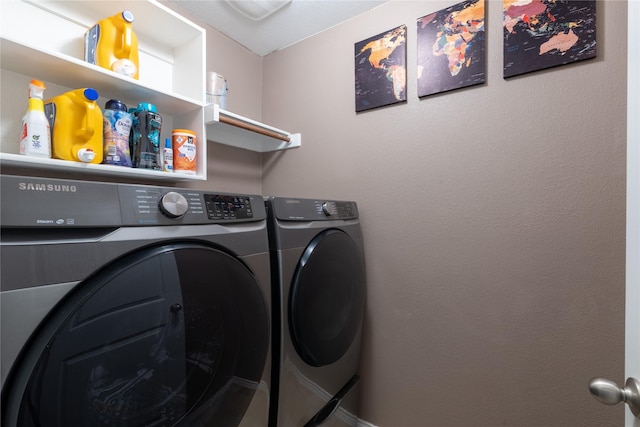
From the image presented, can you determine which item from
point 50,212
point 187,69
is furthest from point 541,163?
point 187,69

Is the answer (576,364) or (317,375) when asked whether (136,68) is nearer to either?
(317,375)

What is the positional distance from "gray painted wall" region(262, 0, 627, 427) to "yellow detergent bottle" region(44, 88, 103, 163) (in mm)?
1093

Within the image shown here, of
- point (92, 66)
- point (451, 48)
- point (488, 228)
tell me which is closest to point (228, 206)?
point (92, 66)

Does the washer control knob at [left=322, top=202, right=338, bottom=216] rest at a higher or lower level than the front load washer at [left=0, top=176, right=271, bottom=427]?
higher

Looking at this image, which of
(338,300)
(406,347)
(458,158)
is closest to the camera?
(338,300)

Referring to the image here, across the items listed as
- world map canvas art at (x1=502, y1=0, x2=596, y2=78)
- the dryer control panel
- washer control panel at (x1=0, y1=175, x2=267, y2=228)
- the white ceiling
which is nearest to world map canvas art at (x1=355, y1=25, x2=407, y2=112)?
the white ceiling

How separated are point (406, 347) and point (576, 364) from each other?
0.66m

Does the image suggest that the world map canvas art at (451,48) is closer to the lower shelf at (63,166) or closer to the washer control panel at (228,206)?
the washer control panel at (228,206)

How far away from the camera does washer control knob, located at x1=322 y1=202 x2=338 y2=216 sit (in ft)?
4.11

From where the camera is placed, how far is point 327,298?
1.16 metres

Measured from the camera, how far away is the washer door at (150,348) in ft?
1.61

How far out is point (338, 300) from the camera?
4.06ft

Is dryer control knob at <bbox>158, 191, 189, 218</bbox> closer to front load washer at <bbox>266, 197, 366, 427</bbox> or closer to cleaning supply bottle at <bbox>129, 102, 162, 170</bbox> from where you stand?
front load washer at <bbox>266, 197, 366, 427</bbox>

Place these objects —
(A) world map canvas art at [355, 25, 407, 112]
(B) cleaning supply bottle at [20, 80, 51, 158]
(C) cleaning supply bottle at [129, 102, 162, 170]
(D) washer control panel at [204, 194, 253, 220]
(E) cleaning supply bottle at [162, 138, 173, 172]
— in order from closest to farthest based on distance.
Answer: (D) washer control panel at [204, 194, 253, 220] → (B) cleaning supply bottle at [20, 80, 51, 158] → (C) cleaning supply bottle at [129, 102, 162, 170] → (E) cleaning supply bottle at [162, 138, 173, 172] → (A) world map canvas art at [355, 25, 407, 112]
